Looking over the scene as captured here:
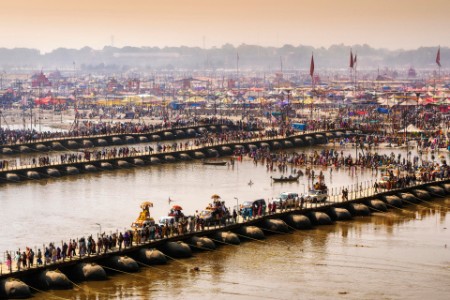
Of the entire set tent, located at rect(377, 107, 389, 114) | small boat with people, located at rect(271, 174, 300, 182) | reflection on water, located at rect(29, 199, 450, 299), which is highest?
tent, located at rect(377, 107, 389, 114)

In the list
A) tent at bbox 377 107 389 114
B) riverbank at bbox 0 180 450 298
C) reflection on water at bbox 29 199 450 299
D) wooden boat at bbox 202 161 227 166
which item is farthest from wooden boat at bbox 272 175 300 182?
tent at bbox 377 107 389 114

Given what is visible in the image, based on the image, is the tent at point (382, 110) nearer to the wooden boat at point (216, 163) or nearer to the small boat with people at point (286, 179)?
the wooden boat at point (216, 163)

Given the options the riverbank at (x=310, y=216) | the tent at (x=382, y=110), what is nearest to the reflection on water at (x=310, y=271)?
the riverbank at (x=310, y=216)

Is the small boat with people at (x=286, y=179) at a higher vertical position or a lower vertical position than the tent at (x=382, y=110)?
lower

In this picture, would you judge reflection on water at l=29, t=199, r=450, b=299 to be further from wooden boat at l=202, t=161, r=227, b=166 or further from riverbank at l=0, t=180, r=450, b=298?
wooden boat at l=202, t=161, r=227, b=166

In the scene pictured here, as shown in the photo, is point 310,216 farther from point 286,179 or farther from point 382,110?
point 382,110

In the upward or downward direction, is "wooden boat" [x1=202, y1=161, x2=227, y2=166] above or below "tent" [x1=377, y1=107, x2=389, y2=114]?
below

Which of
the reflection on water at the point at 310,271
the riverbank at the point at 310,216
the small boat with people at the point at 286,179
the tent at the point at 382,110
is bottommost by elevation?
the reflection on water at the point at 310,271

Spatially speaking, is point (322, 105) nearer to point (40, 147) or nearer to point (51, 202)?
point (40, 147)

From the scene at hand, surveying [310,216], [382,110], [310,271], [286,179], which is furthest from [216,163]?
[382,110]
